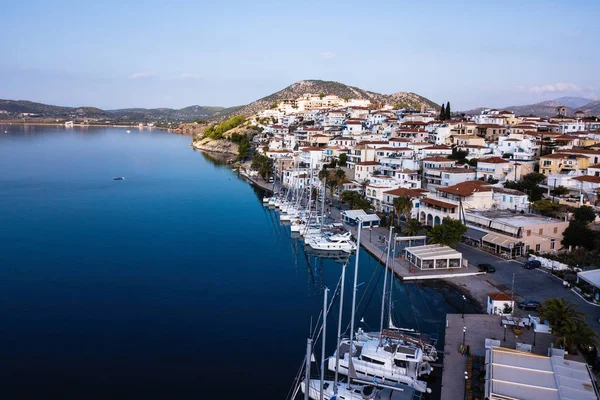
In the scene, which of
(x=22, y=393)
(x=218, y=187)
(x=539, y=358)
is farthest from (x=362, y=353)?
(x=218, y=187)

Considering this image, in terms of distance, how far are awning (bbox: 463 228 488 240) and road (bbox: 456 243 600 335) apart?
1.69 metres

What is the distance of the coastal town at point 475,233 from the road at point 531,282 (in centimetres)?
11

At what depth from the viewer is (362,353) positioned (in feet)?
66.0

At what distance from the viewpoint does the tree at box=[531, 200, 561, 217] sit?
130 ft

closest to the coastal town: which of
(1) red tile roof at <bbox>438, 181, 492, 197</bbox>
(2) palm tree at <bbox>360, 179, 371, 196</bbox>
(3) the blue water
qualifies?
(1) red tile roof at <bbox>438, 181, 492, 197</bbox>

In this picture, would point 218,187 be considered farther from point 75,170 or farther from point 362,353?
point 362,353

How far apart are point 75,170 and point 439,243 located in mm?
72453

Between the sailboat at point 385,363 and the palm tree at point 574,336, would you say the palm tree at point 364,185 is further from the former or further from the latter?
the palm tree at point 574,336

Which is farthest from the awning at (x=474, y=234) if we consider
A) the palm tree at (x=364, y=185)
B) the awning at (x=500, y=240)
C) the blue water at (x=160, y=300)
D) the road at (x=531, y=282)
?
the palm tree at (x=364, y=185)

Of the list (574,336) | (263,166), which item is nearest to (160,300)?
(574,336)

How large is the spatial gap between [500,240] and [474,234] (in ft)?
9.01

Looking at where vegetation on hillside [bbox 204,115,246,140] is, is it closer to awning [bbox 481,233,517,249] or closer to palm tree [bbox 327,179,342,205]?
palm tree [bbox 327,179,342,205]

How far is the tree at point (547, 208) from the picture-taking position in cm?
3948

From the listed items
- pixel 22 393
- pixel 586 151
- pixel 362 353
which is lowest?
pixel 22 393
